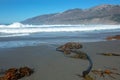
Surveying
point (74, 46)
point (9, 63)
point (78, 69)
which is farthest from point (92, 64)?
point (74, 46)

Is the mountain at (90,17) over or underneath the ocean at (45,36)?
over

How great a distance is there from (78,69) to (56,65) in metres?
0.82

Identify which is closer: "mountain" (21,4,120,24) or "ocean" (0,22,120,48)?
"ocean" (0,22,120,48)

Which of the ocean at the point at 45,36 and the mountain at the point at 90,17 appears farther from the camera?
the mountain at the point at 90,17

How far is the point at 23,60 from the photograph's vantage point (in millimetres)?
7984

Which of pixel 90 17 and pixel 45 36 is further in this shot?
pixel 90 17

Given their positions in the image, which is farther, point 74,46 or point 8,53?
point 74,46

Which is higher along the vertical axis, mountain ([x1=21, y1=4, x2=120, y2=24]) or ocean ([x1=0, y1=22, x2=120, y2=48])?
mountain ([x1=21, y1=4, x2=120, y2=24])

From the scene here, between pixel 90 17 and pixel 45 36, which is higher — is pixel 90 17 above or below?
above

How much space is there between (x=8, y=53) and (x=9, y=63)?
6.60 ft

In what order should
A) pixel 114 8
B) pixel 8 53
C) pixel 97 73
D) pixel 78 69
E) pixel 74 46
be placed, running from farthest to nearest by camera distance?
pixel 114 8
pixel 74 46
pixel 8 53
pixel 78 69
pixel 97 73

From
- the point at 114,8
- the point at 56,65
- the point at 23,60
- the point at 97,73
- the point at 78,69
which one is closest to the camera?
the point at 97,73

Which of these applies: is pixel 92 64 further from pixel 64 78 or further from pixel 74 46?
pixel 74 46

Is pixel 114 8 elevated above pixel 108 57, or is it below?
above
